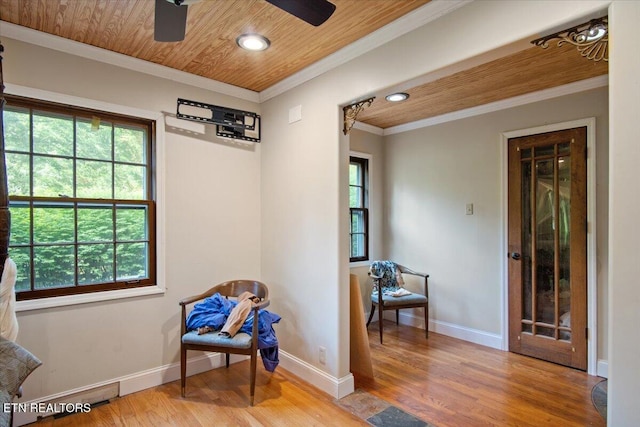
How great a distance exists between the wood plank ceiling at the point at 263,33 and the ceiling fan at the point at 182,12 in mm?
361

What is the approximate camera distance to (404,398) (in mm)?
2531

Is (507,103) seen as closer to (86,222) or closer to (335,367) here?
(335,367)

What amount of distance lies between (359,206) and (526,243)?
1952 mm

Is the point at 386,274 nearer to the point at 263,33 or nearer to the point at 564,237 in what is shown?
the point at 564,237

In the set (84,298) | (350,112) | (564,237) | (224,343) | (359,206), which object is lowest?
(224,343)

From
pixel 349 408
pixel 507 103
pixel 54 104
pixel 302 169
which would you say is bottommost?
pixel 349 408

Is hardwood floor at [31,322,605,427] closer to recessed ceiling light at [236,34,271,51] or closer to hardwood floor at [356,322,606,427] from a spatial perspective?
hardwood floor at [356,322,606,427]

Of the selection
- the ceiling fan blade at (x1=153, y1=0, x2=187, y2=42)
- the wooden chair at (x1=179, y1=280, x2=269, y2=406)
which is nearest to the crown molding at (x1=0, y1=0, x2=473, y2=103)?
the ceiling fan blade at (x1=153, y1=0, x2=187, y2=42)

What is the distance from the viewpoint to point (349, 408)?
2383 mm

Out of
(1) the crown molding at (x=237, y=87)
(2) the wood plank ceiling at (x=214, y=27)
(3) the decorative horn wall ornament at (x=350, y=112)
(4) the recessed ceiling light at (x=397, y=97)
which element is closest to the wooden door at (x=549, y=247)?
(4) the recessed ceiling light at (x=397, y=97)

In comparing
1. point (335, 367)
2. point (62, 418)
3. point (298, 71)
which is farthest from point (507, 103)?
point (62, 418)

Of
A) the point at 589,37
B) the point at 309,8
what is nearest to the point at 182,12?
the point at 309,8

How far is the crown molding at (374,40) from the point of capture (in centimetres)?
192

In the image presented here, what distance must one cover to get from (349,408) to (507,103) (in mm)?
3219
